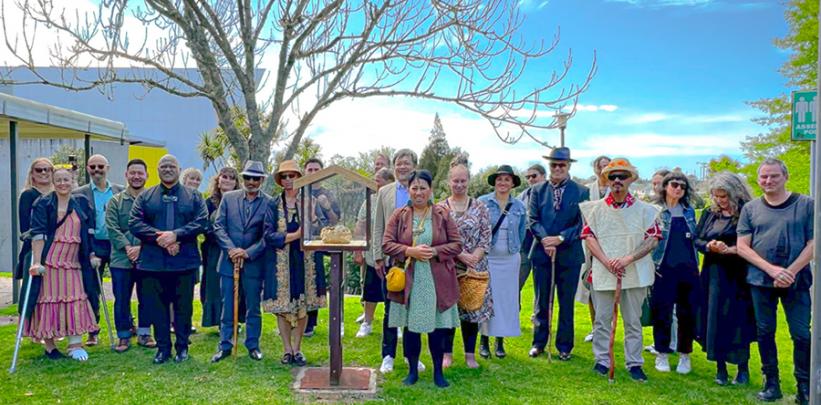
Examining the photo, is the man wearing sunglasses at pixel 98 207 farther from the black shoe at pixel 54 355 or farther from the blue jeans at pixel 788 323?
the blue jeans at pixel 788 323

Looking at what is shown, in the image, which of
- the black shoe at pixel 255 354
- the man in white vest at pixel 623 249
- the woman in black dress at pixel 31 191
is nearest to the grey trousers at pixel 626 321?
the man in white vest at pixel 623 249

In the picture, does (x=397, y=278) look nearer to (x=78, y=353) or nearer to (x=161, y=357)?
(x=161, y=357)

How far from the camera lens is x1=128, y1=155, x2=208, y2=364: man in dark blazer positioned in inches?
209

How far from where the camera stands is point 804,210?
436cm

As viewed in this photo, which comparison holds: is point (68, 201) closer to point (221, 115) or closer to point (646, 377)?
point (221, 115)

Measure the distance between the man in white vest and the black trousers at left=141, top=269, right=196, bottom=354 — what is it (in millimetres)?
3736

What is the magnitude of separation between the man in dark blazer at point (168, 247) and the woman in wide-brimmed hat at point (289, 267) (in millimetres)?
764

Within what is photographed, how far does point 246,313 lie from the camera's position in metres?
5.64

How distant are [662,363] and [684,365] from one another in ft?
0.62

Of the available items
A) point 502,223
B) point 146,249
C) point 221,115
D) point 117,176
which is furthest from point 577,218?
point 117,176

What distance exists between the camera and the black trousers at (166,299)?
538 centimetres

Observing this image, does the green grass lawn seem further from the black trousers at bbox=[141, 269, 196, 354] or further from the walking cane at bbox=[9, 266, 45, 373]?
Answer: the black trousers at bbox=[141, 269, 196, 354]

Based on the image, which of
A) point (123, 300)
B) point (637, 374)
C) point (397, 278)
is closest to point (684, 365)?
point (637, 374)

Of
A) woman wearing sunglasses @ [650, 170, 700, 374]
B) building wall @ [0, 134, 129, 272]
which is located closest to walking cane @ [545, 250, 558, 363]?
woman wearing sunglasses @ [650, 170, 700, 374]
